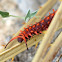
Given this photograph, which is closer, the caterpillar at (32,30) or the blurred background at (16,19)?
the caterpillar at (32,30)

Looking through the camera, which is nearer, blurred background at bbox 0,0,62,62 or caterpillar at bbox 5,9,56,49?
caterpillar at bbox 5,9,56,49

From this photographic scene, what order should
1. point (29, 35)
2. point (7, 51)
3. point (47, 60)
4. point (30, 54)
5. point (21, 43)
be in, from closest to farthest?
point (47, 60) → point (7, 51) → point (21, 43) → point (29, 35) → point (30, 54)

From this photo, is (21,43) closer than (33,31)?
Yes

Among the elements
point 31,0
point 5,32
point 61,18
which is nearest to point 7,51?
point 61,18

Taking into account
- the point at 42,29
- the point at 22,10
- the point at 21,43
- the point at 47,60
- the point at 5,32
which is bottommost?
the point at 47,60

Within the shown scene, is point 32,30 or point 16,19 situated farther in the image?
point 16,19

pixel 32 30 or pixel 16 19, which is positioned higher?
pixel 16 19

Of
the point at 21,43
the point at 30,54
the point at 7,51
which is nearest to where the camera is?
the point at 7,51

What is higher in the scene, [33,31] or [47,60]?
[33,31]

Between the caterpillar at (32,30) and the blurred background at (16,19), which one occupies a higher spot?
the blurred background at (16,19)

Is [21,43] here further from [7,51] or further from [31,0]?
[31,0]

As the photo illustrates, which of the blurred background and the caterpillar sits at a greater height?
the blurred background
